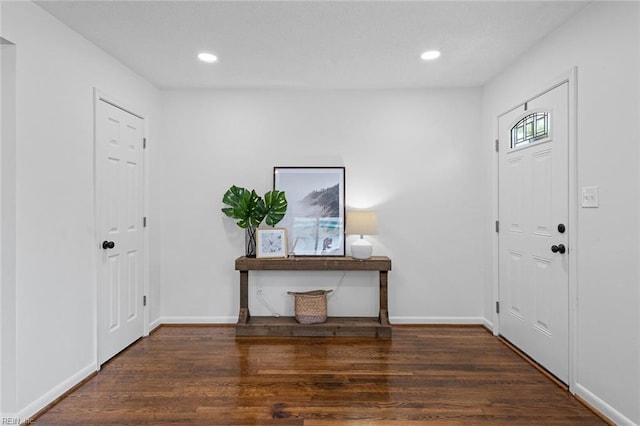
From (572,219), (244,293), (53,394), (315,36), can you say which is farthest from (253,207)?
(572,219)

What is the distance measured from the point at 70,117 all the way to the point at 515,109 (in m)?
3.43

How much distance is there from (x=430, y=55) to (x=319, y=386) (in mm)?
2667

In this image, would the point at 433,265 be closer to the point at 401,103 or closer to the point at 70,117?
the point at 401,103

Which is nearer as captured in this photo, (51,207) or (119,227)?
(51,207)

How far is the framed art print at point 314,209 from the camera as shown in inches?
142

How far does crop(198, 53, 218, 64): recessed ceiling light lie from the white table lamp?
1827mm

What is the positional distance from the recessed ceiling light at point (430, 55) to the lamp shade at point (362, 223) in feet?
4.70

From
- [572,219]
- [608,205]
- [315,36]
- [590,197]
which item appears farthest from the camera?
[315,36]

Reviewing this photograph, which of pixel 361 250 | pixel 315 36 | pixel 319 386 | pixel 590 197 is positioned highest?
pixel 315 36

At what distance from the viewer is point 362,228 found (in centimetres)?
339

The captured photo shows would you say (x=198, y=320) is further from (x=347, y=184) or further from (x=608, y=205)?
(x=608, y=205)

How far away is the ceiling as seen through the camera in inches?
85.8

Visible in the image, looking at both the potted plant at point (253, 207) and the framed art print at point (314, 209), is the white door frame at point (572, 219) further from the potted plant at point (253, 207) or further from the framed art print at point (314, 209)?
the potted plant at point (253, 207)

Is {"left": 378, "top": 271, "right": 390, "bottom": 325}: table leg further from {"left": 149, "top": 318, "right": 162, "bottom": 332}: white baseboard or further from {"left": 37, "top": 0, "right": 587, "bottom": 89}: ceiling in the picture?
{"left": 149, "top": 318, "right": 162, "bottom": 332}: white baseboard
